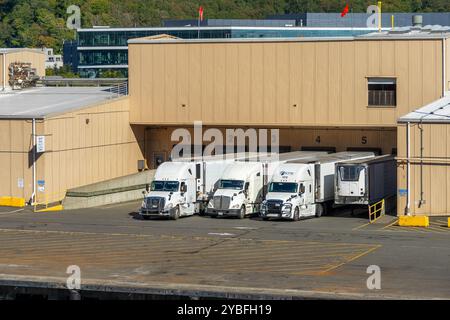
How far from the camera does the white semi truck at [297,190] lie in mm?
54094

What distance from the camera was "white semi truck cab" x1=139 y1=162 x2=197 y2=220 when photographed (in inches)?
2178

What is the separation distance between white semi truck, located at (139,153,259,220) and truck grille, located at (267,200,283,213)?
13.1ft

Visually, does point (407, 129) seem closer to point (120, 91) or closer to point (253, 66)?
point (253, 66)

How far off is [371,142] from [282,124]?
555 centimetres

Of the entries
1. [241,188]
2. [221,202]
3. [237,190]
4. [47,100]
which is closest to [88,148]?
[47,100]

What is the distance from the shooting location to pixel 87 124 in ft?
213

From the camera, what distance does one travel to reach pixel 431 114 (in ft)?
181

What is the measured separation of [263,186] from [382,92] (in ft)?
35.5

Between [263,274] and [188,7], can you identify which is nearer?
[263,274]

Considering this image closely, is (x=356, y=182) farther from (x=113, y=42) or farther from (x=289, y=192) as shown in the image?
(x=113, y=42)

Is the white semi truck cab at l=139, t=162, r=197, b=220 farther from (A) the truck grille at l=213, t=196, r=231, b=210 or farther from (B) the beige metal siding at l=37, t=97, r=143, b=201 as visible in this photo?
(B) the beige metal siding at l=37, t=97, r=143, b=201

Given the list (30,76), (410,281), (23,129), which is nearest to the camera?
(410,281)
